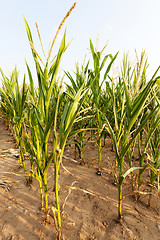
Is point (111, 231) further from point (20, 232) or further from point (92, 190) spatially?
point (20, 232)

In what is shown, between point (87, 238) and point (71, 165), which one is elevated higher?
point (71, 165)

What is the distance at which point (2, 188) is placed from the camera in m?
1.11

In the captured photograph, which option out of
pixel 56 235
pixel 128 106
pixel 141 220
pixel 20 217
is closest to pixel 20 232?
pixel 20 217

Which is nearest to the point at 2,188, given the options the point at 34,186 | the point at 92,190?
the point at 34,186

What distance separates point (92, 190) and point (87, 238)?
364 millimetres

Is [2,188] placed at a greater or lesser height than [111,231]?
greater

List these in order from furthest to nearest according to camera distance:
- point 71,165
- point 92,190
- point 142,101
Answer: point 71,165
point 92,190
point 142,101

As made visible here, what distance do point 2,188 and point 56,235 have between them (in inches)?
24.4

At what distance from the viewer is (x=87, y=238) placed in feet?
2.49

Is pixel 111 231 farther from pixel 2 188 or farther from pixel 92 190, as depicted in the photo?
pixel 2 188

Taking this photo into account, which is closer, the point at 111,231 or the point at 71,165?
the point at 111,231

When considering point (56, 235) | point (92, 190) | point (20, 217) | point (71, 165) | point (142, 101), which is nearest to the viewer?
point (142, 101)

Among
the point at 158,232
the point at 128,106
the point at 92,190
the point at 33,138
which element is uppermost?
the point at 128,106

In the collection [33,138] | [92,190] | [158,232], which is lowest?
[158,232]
